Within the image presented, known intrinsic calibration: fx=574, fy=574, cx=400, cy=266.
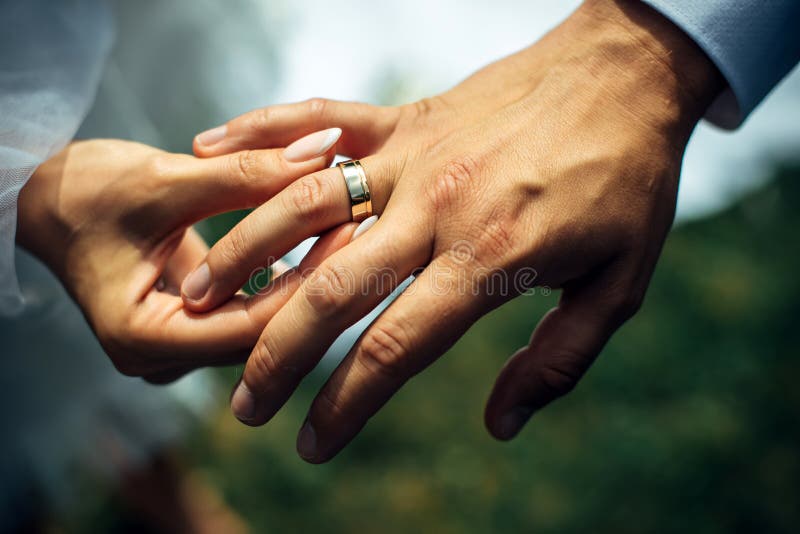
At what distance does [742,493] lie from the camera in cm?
221

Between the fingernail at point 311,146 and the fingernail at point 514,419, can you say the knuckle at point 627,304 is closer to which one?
the fingernail at point 514,419

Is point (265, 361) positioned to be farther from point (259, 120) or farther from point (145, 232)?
point (259, 120)

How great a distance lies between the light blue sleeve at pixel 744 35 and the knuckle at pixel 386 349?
74 centimetres

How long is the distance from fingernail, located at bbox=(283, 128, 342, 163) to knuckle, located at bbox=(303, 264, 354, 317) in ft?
1.00

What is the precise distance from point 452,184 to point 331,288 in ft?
0.94

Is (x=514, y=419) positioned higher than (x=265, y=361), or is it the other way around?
(x=265, y=361)

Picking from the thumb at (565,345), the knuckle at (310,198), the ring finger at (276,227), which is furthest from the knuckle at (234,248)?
the thumb at (565,345)

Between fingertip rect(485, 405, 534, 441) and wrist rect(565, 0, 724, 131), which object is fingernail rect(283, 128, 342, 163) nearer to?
wrist rect(565, 0, 724, 131)

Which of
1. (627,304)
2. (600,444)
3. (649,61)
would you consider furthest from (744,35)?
(600,444)

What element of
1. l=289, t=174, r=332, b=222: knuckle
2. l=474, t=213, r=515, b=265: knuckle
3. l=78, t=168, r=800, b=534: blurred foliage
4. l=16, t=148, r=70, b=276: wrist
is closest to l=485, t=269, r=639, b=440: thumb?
l=474, t=213, r=515, b=265: knuckle

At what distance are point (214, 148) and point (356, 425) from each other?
68cm

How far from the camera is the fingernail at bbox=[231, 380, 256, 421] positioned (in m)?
1.11

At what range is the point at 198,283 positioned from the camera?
115 cm

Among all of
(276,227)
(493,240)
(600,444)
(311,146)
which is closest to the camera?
(493,240)
